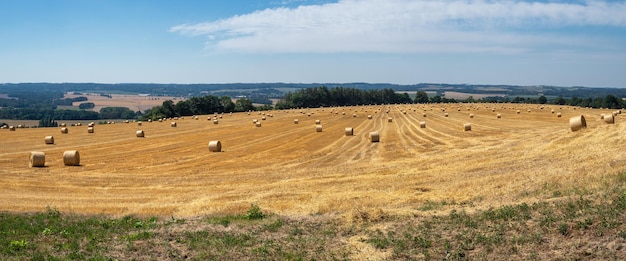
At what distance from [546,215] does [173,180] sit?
1804 centimetres

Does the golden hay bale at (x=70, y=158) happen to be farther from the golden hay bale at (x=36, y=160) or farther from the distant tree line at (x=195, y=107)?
the distant tree line at (x=195, y=107)

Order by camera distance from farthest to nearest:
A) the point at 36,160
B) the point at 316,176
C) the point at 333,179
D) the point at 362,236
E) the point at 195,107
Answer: the point at 195,107
the point at 36,160
the point at 316,176
the point at 333,179
the point at 362,236

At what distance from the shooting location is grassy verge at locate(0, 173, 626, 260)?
38.2 feet

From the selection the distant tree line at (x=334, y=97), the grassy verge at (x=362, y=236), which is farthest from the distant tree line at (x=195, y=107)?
the grassy verge at (x=362, y=236)

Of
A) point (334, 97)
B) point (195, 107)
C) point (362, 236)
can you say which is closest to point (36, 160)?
point (362, 236)

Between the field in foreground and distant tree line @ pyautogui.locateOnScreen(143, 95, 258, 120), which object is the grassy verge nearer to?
the field in foreground

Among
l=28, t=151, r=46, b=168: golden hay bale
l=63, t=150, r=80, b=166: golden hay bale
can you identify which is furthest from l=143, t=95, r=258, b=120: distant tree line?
l=28, t=151, r=46, b=168: golden hay bale

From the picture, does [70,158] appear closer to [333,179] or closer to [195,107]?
[333,179]

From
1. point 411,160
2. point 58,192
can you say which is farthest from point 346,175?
point 58,192

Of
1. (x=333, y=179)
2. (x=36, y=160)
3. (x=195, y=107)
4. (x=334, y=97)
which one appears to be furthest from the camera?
(x=334, y=97)

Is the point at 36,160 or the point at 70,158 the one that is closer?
the point at 36,160

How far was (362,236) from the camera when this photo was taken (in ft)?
44.9

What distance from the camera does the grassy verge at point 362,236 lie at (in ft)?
38.2

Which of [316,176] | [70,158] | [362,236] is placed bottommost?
[316,176]
